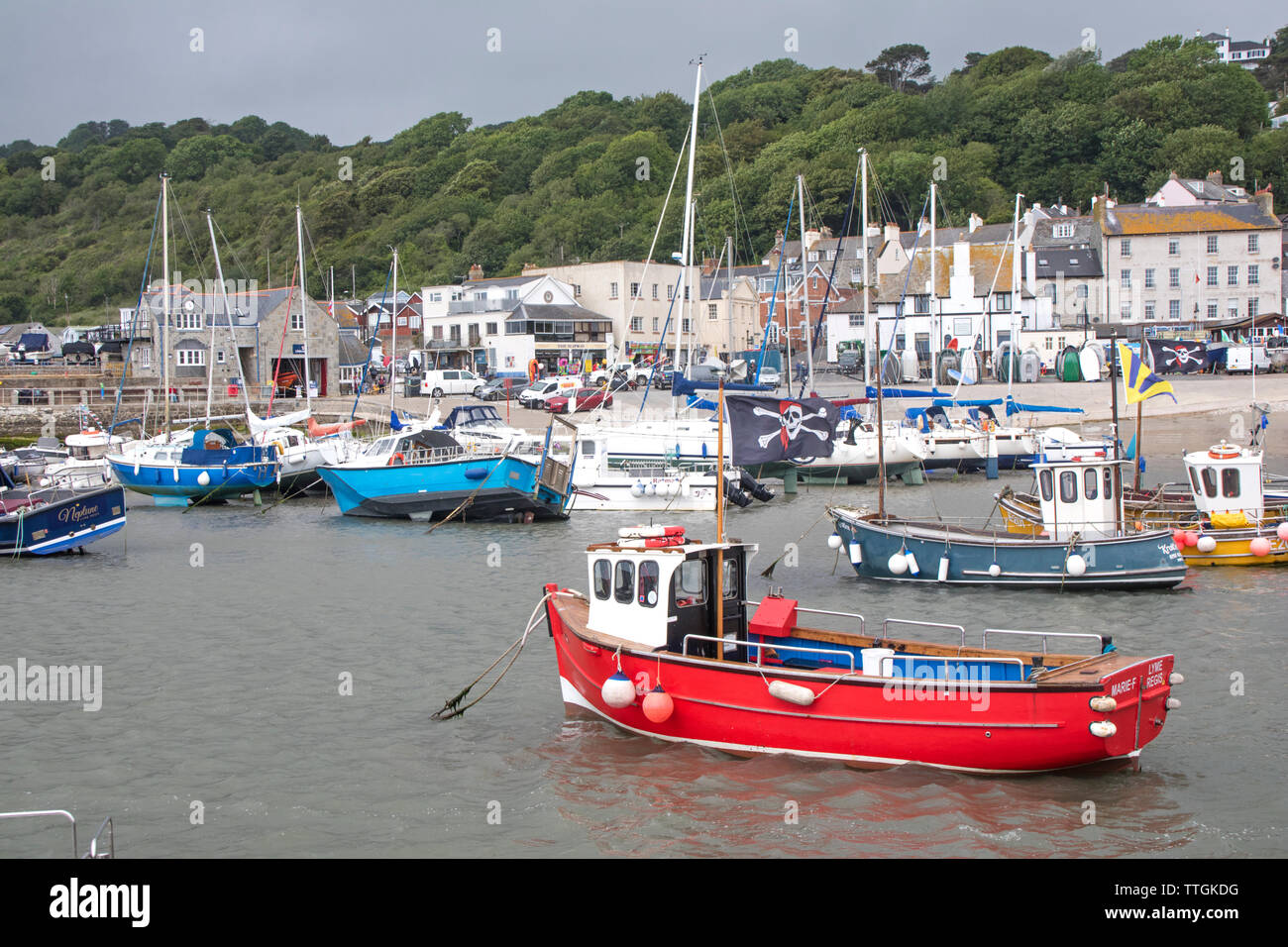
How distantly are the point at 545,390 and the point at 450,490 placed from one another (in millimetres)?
27911

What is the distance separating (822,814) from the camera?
12.6 m

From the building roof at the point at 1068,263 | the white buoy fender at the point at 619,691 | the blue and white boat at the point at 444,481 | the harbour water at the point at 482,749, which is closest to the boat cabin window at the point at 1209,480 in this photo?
the harbour water at the point at 482,749

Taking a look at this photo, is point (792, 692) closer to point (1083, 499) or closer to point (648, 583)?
point (648, 583)

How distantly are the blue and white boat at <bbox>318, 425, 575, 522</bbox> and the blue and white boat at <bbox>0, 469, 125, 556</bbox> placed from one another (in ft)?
24.7

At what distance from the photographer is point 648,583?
601 inches

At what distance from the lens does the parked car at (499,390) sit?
65312 millimetres

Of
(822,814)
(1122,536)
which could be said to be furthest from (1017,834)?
(1122,536)

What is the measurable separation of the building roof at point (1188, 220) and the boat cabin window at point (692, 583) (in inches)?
2652

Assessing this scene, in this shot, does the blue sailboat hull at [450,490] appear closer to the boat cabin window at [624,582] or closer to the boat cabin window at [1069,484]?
the boat cabin window at [1069,484]

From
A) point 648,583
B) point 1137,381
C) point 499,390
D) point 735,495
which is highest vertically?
point 499,390

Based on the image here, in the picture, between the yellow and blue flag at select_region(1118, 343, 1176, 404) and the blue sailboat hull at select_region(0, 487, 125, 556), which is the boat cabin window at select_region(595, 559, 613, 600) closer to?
the yellow and blue flag at select_region(1118, 343, 1176, 404)

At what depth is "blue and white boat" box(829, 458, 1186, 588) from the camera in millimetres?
23609

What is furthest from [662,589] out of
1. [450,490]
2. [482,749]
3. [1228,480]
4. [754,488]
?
[754,488]
